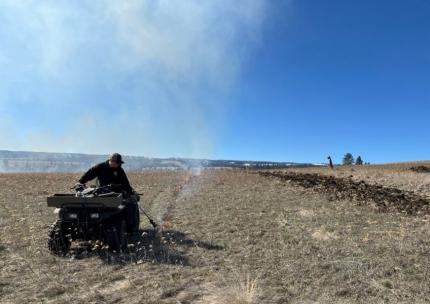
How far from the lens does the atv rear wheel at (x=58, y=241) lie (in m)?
11.6

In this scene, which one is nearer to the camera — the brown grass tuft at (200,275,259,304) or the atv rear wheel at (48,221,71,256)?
the brown grass tuft at (200,275,259,304)

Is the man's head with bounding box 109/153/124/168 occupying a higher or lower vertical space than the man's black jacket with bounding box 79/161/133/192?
higher

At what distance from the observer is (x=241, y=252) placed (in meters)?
11.6

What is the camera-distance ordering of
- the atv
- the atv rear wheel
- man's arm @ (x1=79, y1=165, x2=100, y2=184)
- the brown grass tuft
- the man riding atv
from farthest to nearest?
1. the man riding atv
2. man's arm @ (x1=79, y1=165, x2=100, y2=184)
3. the atv
4. the atv rear wheel
5. the brown grass tuft

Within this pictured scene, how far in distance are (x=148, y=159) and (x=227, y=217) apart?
91.3m

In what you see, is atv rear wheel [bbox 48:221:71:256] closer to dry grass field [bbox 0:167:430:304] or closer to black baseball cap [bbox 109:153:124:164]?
dry grass field [bbox 0:167:430:304]

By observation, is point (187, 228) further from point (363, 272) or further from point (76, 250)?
point (363, 272)

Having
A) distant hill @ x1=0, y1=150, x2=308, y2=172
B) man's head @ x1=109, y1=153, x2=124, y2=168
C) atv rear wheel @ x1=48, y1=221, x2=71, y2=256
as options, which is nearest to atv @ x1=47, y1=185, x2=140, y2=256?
atv rear wheel @ x1=48, y1=221, x2=71, y2=256

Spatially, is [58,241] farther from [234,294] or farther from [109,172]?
[234,294]

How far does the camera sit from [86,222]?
11.8 meters

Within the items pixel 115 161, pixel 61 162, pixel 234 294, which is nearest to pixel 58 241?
pixel 115 161

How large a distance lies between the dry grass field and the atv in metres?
0.42

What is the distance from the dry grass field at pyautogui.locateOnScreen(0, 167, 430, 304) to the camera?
27.4ft

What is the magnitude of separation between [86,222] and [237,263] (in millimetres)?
Answer: 3577
